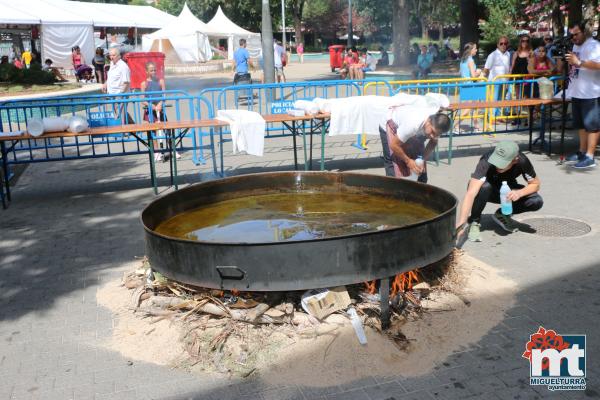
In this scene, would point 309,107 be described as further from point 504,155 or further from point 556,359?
point 556,359

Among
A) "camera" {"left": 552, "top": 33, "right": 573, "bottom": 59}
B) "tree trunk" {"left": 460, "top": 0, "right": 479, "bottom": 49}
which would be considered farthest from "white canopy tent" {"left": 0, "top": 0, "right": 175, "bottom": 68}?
"camera" {"left": 552, "top": 33, "right": 573, "bottom": 59}

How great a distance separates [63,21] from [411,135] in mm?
29390

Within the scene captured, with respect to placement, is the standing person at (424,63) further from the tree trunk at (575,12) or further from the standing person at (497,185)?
the standing person at (497,185)

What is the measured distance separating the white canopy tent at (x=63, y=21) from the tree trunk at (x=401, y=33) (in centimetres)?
1629

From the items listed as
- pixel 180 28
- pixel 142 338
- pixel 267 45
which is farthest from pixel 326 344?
pixel 180 28

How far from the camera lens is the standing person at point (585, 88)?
976cm

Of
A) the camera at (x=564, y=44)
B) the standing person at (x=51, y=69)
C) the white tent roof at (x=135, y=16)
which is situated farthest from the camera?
the white tent roof at (x=135, y=16)

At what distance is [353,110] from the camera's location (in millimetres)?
9742

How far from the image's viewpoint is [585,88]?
9.88m

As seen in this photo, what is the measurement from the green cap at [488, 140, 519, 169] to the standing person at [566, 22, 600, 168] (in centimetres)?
441

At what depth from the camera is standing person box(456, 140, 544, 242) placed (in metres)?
6.23

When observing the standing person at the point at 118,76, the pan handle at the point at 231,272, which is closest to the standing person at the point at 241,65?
the standing person at the point at 118,76

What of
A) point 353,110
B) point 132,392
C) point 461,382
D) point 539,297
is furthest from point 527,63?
point 132,392

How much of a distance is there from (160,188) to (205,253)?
18.0 ft
